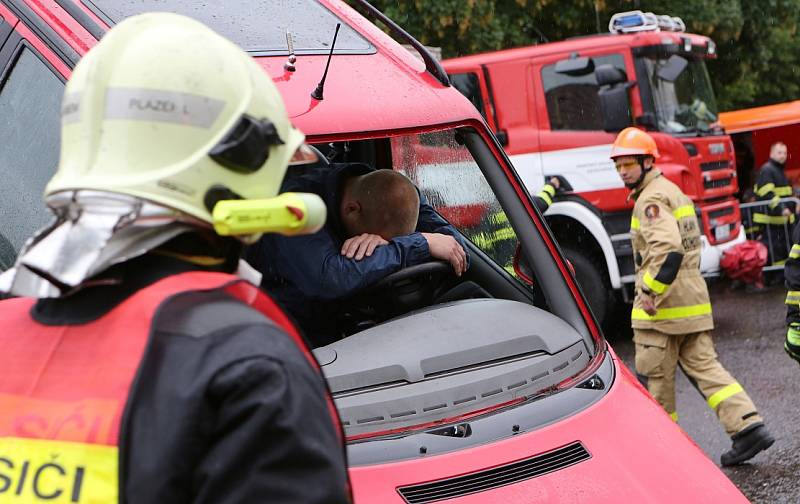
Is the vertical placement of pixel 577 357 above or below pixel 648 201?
above

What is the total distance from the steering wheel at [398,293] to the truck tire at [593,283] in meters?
5.46

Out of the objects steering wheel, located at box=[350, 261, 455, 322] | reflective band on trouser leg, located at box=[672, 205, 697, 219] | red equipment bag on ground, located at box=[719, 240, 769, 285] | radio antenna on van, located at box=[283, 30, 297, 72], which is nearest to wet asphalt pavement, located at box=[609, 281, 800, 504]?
red equipment bag on ground, located at box=[719, 240, 769, 285]

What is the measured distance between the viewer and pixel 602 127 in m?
8.84

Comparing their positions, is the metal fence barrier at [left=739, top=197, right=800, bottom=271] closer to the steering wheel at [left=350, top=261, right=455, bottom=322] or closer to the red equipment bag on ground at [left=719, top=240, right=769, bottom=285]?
the red equipment bag on ground at [left=719, top=240, right=769, bottom=285]

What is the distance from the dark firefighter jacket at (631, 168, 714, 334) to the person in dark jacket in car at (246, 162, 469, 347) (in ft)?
8.58

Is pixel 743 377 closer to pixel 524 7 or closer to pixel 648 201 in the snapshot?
pixel 648 201

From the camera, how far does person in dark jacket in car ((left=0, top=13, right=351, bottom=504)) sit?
1.22 metres

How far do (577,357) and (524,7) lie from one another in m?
10.9

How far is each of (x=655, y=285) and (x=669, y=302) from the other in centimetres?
19

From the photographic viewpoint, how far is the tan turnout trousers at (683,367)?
5.67 metres

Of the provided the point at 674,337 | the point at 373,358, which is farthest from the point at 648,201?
the point at 373,358

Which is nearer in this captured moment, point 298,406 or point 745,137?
point 298,406

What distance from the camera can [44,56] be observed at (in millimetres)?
2699

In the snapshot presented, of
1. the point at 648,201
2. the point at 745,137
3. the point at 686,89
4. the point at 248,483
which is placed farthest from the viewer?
the point at 745,137
